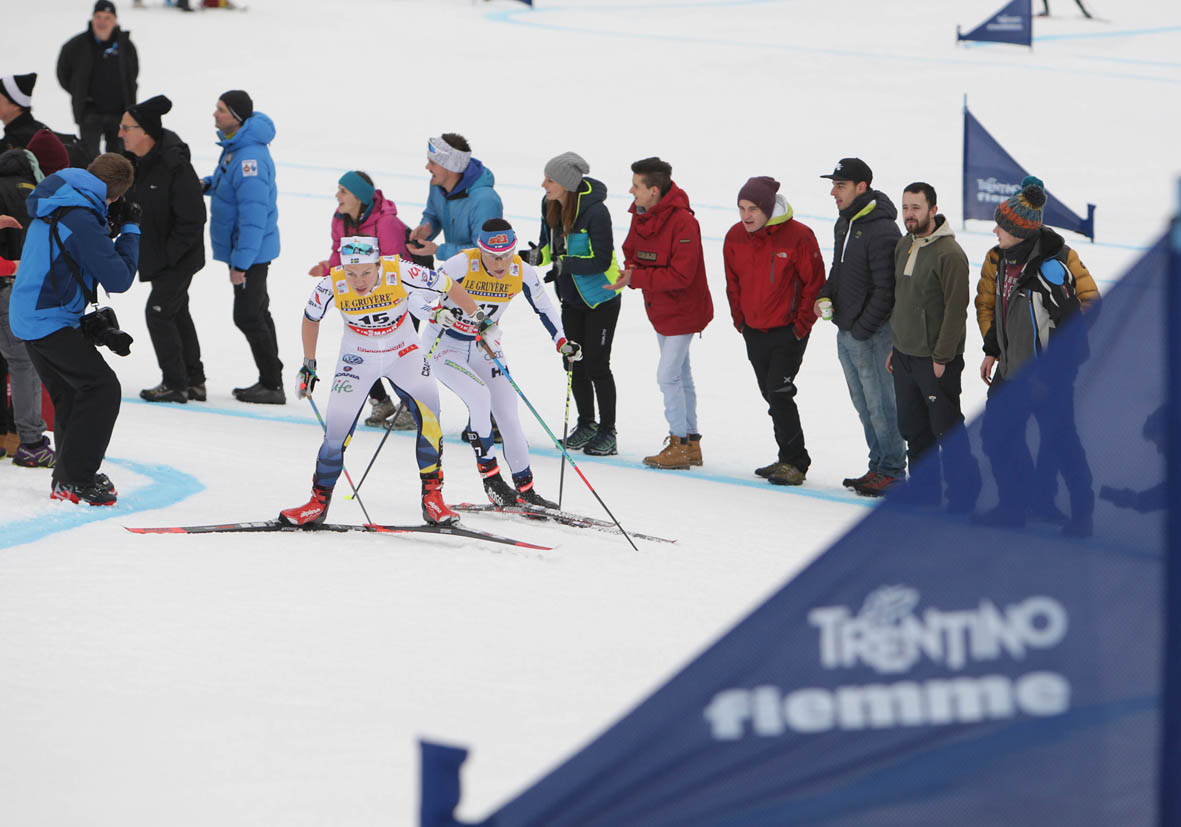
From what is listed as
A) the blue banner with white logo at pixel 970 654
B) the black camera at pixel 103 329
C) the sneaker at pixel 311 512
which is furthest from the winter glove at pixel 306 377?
the blue banner with white logo at pixel 970 654

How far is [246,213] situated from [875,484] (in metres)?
4.62

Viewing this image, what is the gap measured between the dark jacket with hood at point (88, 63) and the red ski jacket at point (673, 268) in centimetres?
735

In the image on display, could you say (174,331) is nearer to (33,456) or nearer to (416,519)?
(33,456)

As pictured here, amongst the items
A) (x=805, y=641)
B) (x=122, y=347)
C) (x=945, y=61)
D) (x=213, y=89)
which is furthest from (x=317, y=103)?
(x=805, y=641)

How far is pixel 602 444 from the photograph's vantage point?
910 cm

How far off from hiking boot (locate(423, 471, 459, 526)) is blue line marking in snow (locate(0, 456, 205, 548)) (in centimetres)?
139

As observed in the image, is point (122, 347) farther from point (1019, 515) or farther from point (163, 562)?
point (1019, 515)

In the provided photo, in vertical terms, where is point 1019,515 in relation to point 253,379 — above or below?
above

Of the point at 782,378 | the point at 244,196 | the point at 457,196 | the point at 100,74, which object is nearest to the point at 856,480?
the point at 782,378

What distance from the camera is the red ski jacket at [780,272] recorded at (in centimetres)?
829

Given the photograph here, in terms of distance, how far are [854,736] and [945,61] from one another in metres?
23.6

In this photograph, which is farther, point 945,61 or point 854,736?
point 945,61

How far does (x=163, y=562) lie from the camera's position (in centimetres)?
619

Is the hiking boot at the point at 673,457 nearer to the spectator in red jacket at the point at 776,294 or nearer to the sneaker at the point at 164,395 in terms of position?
the spectator in red jacket at the point at 776,294
